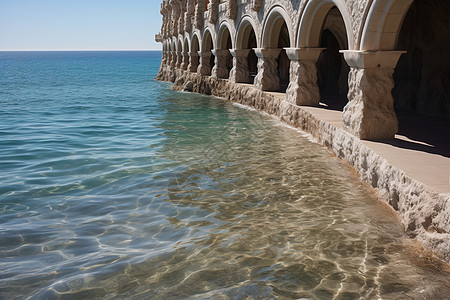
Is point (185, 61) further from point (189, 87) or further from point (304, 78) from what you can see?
point (304, 78)

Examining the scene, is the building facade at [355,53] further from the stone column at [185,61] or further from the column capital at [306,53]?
the stone column at [185,61]

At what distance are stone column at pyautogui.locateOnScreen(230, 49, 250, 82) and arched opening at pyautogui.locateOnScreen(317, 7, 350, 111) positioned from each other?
121 inches

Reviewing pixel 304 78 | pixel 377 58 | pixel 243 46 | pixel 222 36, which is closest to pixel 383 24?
pixel 377 58

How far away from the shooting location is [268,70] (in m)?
16.1

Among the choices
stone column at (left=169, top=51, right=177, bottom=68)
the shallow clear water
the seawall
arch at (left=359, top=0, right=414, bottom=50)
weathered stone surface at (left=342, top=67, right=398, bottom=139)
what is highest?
arch at (left=359, top=0, right=414, bottom=50)

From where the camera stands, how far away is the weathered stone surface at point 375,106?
8312 mm

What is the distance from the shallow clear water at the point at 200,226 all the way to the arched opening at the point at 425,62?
143 inches

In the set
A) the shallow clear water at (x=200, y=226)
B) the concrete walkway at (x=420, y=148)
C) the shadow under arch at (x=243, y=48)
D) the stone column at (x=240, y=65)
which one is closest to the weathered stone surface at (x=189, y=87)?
the stone column at (x=240, y=65)

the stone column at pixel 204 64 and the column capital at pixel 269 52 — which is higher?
the column capital at pixel 269 52

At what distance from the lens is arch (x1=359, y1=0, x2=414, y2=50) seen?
7.68 meters

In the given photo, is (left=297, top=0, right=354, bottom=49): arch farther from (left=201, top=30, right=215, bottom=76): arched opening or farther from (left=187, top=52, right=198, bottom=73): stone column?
(left=187, top=52, right=198, bottom=73): stone column

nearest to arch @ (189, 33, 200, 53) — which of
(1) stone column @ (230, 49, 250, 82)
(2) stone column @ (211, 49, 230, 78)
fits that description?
(2) stone column @ (211, 49, 230, 78)

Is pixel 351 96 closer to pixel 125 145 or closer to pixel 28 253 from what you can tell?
pixel 125 145

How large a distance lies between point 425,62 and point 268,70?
19.0 ft
